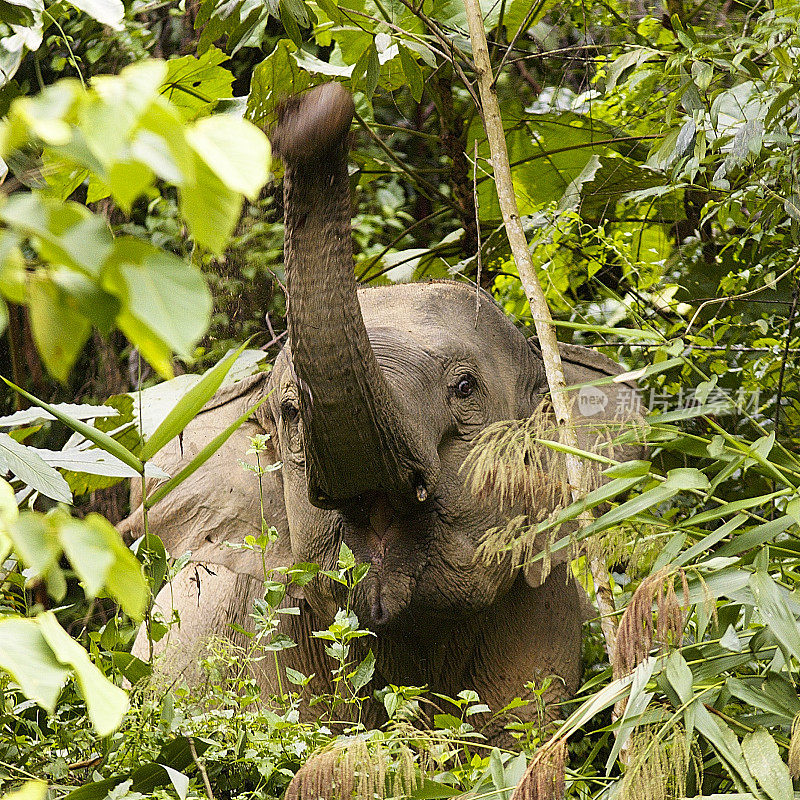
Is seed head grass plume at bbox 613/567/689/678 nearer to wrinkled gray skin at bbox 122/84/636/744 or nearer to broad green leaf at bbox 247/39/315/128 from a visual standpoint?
wrinkled gray skin at bbox 122/84/636/744

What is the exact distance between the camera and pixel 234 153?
0.37 metres

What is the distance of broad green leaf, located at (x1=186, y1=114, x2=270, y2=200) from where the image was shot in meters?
0.36

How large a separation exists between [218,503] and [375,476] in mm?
612

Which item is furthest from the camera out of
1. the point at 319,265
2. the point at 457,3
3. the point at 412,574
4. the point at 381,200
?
the point at 381,200

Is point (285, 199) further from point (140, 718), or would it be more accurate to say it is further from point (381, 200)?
point (381, 200)

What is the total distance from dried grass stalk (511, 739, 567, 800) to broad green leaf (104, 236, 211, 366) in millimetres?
641

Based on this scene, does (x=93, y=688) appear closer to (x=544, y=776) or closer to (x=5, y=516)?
(x=5, y=516)

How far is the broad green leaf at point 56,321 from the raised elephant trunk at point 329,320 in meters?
0.86

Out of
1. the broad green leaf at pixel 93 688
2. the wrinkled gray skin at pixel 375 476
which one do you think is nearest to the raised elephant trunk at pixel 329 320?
the wrinkled gray skin at pixel 375 476

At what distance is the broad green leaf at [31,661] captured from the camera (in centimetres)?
45

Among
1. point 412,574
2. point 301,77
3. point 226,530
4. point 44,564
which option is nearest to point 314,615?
point 226,530

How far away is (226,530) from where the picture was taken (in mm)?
1939

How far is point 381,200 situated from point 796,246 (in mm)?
1846

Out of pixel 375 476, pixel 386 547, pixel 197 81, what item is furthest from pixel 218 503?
pixel 197 81
